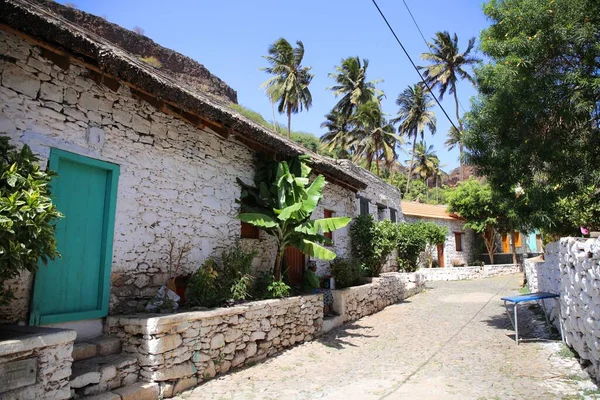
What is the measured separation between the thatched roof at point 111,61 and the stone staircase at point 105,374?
3.19 meters

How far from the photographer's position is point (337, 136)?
111 ft

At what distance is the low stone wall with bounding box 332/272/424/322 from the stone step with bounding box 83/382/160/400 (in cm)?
516

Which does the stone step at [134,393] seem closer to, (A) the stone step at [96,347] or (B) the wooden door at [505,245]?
(A) the stone step at [96,347]

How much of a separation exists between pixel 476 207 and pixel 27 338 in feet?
72.6

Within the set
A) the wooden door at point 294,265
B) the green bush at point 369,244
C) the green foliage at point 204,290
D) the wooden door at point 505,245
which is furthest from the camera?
the wooden door at point 505,245

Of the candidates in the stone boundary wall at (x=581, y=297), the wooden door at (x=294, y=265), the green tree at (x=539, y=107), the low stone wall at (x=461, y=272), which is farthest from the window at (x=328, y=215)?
the low stone wall at (x=461, y=272)

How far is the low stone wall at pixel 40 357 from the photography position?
9.71 feet

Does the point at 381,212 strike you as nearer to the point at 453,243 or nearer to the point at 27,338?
the point at 453,243

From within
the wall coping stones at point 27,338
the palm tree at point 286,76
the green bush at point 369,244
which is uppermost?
the palm tree at point 286,76

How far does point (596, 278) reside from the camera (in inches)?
161

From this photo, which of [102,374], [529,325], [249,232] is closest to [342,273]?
[249,232]

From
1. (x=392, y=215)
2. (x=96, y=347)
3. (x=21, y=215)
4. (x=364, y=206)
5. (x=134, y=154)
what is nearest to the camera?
(x=21, y=215)

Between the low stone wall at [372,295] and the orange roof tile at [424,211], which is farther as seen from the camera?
the orange roof tile at [424,211]

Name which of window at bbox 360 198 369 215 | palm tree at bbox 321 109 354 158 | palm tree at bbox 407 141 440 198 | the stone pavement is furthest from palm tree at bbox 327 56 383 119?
the stone pavement
